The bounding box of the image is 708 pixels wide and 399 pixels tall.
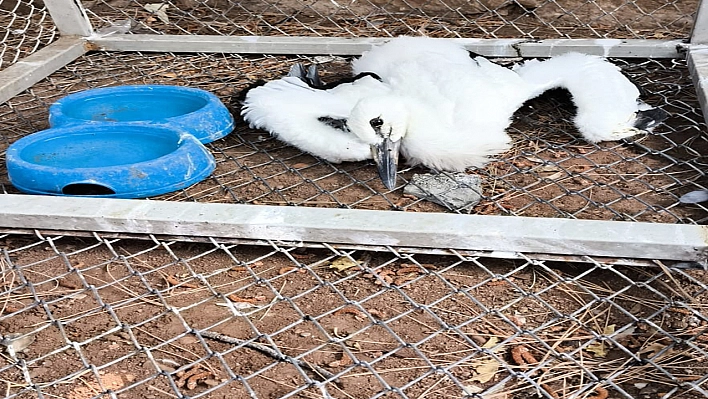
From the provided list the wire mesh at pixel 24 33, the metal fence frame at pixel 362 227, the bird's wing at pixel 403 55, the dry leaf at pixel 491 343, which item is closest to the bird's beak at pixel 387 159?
the metal fence frame at pixel 362 227

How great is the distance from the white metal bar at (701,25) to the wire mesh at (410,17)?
616 mm

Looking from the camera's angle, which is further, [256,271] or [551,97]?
[551,97]

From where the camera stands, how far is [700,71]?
295cm

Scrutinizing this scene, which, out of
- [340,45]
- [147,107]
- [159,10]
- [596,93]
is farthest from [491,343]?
[159,10]

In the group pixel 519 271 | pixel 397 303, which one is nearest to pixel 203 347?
pixel 397 303

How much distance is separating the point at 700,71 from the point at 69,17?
2.59 metres

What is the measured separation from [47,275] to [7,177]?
66 cm

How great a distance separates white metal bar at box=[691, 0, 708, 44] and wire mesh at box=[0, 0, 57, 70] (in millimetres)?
2802

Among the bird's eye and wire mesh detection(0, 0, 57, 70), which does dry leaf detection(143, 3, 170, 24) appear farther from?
the bird's eye

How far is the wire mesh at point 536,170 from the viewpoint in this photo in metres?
2.34

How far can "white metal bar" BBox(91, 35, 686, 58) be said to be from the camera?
334cm

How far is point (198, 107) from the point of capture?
9.42 feet

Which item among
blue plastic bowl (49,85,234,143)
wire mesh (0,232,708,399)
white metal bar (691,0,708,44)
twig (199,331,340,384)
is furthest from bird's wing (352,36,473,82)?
→ twig (199,331,340,384)

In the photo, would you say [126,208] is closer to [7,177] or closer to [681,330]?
[7,177]
